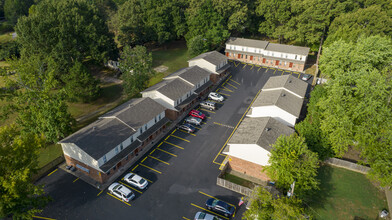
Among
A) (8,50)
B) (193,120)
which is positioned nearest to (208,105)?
(193,120)

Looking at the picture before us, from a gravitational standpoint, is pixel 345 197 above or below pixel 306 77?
below

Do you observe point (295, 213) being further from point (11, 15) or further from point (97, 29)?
point (11, 15)

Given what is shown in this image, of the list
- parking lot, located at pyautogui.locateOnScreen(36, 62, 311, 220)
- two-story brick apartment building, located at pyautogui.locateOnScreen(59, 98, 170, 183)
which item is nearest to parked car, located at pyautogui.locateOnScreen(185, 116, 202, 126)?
parking lot, located at pyautogui.locateOnScreen(36, 62, 311, 220)

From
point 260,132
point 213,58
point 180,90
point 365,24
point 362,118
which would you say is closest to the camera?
point 260,132

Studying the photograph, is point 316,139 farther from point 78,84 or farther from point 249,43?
point 78,84

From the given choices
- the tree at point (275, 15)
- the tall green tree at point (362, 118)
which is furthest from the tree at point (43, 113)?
the tree at point (275, 15)

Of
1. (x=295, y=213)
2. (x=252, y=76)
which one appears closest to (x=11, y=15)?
(x=252, y=76)
